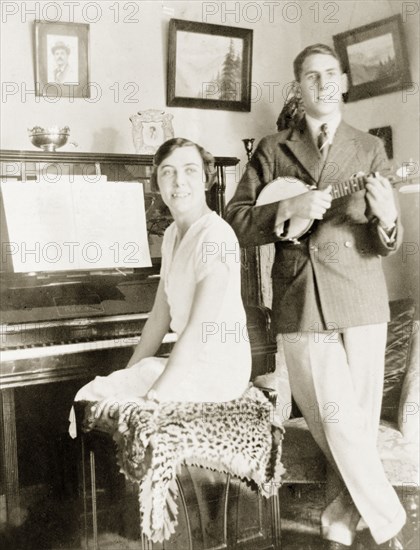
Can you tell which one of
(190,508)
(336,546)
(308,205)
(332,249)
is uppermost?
(308,205)

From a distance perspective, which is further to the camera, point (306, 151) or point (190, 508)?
point (306, 151)

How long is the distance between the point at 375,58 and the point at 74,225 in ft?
5.44

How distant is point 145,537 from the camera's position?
7.20 feet

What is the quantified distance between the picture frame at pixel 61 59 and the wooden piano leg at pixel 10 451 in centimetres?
160

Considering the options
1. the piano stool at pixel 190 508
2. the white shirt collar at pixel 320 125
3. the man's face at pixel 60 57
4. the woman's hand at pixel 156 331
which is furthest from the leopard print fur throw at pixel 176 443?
the man's face at pixel 60 57

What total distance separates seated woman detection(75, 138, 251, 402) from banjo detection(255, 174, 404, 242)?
0.71 feet

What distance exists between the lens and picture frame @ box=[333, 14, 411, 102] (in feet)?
10.6

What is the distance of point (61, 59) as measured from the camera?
3.48 m

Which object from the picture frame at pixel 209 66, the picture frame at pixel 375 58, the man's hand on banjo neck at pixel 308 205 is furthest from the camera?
the picture frame at pixel 209 66

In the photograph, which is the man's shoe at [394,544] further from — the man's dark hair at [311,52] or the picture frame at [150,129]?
the picture frame at [150,129]

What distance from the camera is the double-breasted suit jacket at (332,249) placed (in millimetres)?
2422

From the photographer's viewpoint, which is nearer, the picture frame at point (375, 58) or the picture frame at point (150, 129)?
the picture frame at point (375, 58)

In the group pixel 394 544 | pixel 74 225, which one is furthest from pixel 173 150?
pixel 394 544

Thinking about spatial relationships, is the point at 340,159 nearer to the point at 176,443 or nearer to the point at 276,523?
the point at 176,443
